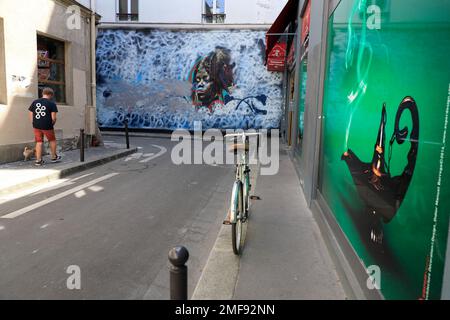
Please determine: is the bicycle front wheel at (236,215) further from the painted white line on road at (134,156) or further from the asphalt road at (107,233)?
the painted white line on road at (134,156)

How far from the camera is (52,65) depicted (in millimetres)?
11594

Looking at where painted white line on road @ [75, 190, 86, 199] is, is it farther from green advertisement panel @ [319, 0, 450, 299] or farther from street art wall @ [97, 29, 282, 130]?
street art wall @ [97, 29, 282, 130]

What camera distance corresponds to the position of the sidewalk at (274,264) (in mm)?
3256

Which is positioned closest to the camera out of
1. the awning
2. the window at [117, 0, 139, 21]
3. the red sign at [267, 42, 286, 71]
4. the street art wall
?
the awning

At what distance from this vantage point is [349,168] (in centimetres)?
365

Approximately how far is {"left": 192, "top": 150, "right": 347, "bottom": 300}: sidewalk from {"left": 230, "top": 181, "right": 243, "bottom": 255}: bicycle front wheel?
15 centimetres

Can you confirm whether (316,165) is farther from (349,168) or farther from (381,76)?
(381,76)

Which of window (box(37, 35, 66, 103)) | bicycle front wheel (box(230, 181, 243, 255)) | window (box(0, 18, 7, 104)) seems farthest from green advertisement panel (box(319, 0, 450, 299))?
window (box(37, 35, 66, 103))

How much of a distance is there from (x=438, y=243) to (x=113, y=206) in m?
5.12

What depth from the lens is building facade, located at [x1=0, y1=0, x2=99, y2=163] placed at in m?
9.12

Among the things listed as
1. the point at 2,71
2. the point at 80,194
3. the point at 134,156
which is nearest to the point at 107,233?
Result: the point at 80,194

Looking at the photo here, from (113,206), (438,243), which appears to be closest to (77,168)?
(113,206)
